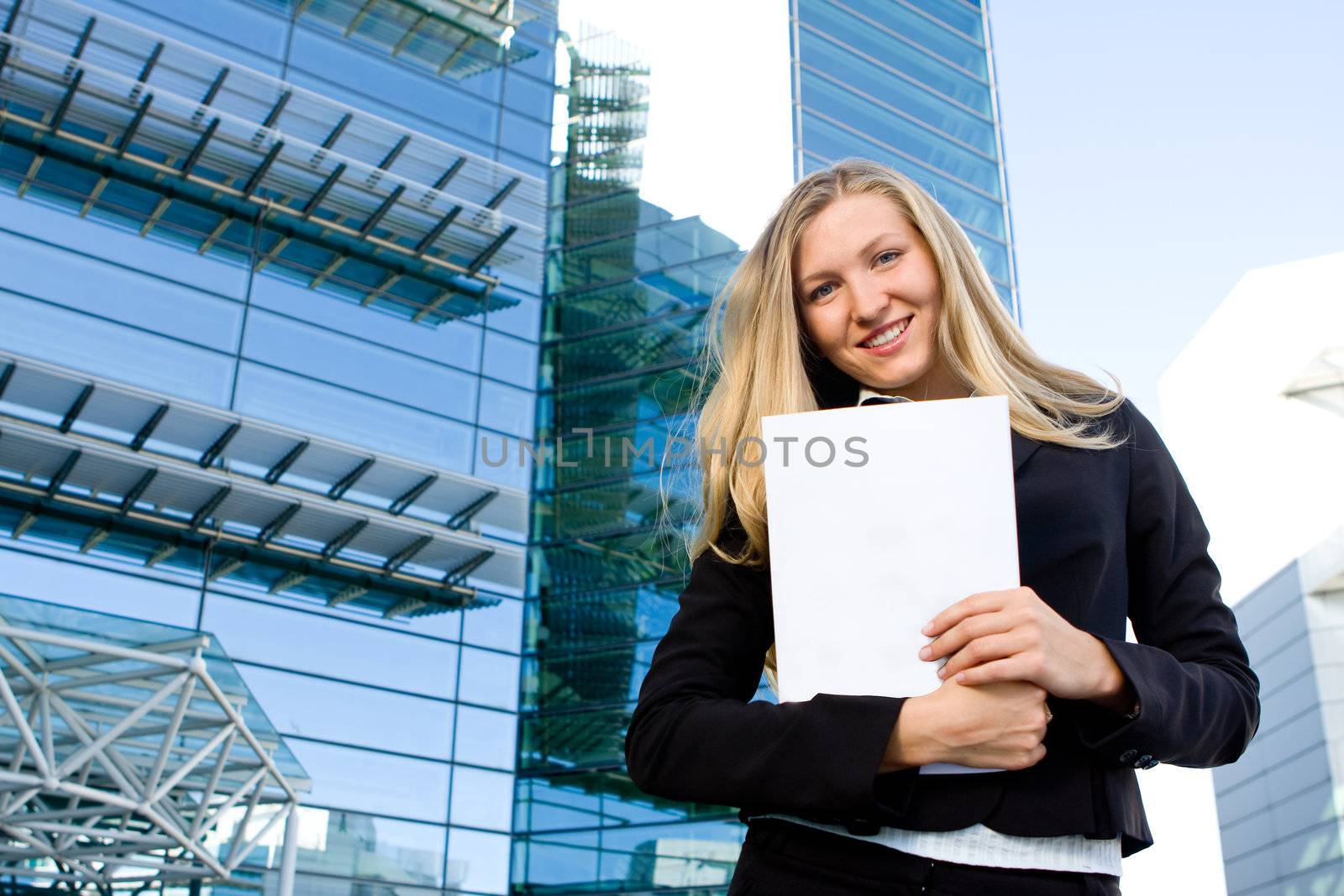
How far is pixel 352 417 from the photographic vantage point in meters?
18.0

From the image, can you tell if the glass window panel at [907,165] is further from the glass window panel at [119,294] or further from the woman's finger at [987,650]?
the woman's finger at [987,650]

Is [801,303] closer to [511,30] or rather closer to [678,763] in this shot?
[678,763]

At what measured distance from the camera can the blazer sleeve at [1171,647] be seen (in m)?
1.27

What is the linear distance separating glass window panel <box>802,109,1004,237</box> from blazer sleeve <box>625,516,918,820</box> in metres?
20.4

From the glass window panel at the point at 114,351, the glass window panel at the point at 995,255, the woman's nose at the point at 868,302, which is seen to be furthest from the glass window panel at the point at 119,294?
the woman's nose at the point at 868,302

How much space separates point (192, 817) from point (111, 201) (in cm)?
814

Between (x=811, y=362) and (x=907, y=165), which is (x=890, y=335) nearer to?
(x=811, y=362)

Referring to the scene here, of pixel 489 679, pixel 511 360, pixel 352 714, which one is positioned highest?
pixel 511 360

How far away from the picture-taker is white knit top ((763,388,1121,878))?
1.27 metres

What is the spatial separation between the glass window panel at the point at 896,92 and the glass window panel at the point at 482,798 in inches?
497

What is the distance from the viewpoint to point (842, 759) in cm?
123

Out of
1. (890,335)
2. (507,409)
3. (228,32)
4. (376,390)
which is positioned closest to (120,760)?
(376,390)

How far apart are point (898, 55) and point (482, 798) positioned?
16.0m

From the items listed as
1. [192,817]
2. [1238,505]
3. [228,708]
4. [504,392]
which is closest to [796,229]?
[228,708]
